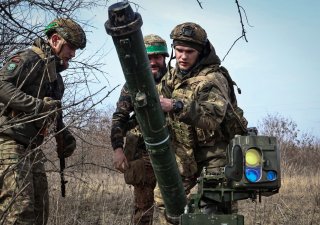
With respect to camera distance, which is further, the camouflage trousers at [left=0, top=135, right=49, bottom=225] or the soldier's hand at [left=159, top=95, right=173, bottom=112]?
the camouflage trousers at [left=0, top=135, right=49, bottom=225]

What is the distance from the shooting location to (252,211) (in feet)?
24.8

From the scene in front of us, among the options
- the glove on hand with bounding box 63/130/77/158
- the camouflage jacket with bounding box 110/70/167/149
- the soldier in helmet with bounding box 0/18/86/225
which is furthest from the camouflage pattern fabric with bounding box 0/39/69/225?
the camouflage jacket with bounding box 110/70/167/149

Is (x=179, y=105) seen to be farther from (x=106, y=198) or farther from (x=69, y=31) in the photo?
(x=106, y=198)

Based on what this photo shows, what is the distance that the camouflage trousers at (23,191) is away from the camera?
407 cm

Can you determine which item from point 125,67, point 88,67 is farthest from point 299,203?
point 125,67

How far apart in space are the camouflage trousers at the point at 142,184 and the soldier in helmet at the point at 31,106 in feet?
2.52

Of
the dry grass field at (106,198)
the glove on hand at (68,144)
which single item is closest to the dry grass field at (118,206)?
the dry grass field at (106,198)

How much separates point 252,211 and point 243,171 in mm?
4935

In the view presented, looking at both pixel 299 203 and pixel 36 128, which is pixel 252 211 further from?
pixel 36 128

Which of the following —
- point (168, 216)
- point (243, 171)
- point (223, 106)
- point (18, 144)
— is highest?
point (223, 106)

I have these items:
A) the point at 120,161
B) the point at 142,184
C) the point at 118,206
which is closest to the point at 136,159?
the point at 142,184

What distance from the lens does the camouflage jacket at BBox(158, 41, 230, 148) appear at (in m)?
3.87

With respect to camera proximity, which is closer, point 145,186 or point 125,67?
point 125,67

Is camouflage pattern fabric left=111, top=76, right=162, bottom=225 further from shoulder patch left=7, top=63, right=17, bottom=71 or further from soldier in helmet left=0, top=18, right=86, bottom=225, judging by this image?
shoulder patch left=7, top=63, right=17, bottom=71
